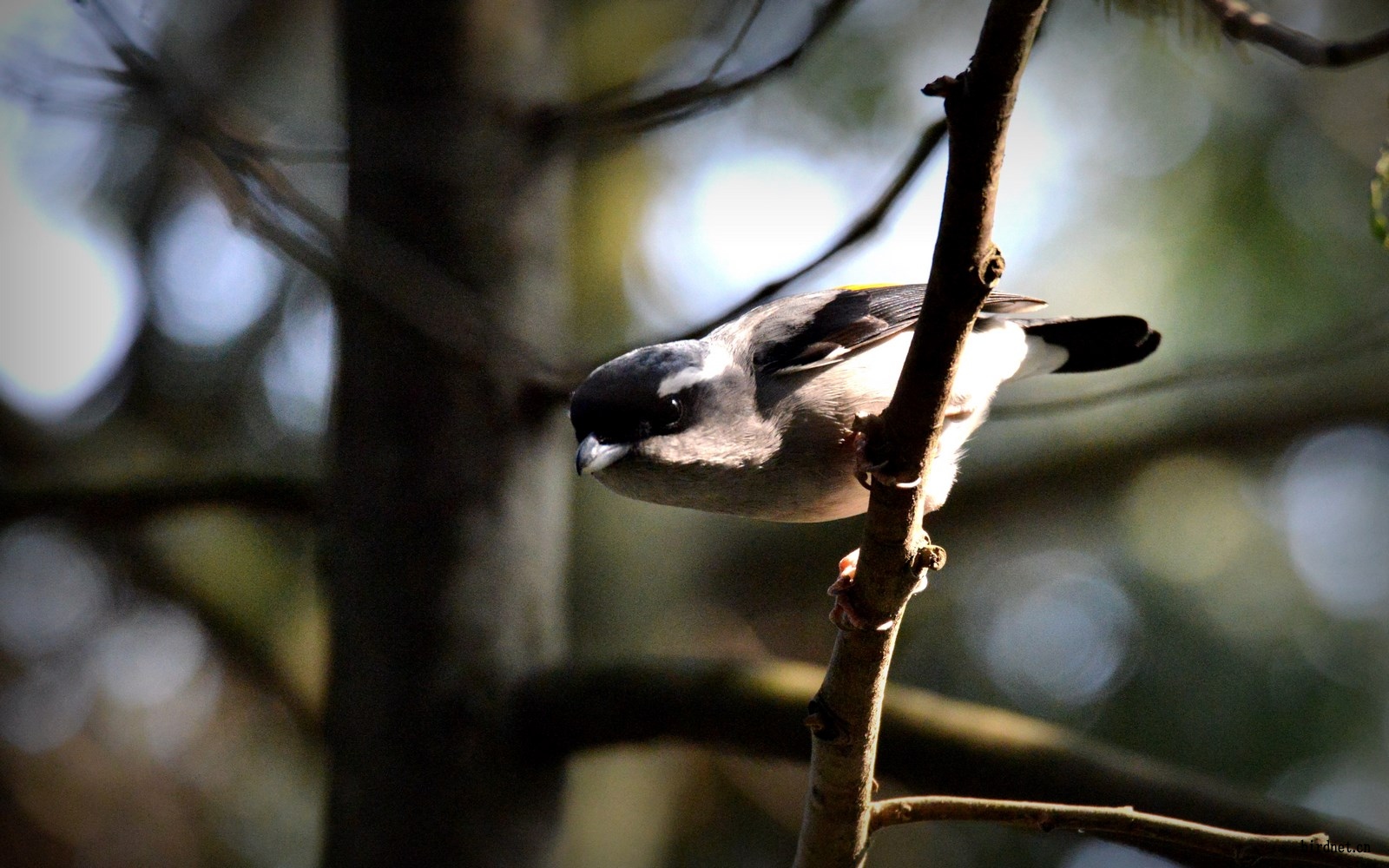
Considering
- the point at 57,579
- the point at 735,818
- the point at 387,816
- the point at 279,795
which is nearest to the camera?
the point at 387,816

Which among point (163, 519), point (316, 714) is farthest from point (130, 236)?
point (316, 714)

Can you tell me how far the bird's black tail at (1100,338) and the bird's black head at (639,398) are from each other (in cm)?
155

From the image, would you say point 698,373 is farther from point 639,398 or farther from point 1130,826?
point 1130,826

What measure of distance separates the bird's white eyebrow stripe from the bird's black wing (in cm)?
12

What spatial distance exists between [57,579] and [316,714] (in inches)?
117

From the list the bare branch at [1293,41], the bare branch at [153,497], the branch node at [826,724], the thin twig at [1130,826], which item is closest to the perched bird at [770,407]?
the branch node at [826,724]

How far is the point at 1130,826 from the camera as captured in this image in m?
2.46

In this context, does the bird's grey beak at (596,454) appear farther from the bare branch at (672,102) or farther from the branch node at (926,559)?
the bare branch at (672,102)

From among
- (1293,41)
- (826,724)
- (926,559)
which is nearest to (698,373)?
(926,559)

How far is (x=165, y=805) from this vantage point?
768 centimetres

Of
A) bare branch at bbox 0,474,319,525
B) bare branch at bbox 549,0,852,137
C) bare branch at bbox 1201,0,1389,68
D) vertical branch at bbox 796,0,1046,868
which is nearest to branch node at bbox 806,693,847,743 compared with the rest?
vertical branch at bbox 796,0,1046,868

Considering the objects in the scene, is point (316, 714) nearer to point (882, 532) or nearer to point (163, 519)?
point (163, 519)

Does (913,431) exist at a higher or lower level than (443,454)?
lower

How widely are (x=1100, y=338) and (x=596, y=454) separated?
7.56 ft
